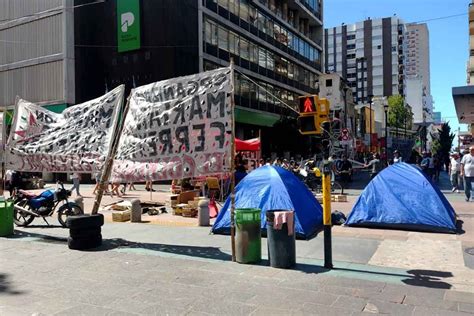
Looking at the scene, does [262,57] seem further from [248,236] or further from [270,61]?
[248,236]

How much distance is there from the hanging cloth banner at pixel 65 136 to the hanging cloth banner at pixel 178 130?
61cm

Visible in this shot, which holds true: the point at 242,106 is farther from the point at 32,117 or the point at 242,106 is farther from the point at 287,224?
the point at 287,224

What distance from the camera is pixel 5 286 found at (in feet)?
21.9

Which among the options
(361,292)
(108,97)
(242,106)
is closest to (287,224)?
(361,292)

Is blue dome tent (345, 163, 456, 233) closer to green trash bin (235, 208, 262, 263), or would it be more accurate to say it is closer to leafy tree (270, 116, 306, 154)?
green trash bin (235, 208, 262, 263)

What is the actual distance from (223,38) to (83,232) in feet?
108

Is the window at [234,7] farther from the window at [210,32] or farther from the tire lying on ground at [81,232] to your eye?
the tire lying on ground at [81,232]

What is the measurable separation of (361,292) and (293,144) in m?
40.4

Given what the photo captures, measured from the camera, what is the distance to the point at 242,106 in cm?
4175

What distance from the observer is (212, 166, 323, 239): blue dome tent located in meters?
9.98

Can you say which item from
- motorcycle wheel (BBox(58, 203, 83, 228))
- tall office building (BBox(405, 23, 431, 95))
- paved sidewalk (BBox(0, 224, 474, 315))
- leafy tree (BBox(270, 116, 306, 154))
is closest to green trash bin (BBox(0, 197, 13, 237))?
motorcycle wheel (BBox(58, 203, 83, 228))

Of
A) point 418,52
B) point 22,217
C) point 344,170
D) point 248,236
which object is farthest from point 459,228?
point 418,52

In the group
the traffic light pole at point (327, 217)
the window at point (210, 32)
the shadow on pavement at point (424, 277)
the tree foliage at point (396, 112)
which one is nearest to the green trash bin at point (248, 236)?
the traffic light pole at point (327, 217)

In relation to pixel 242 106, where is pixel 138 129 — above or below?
below
